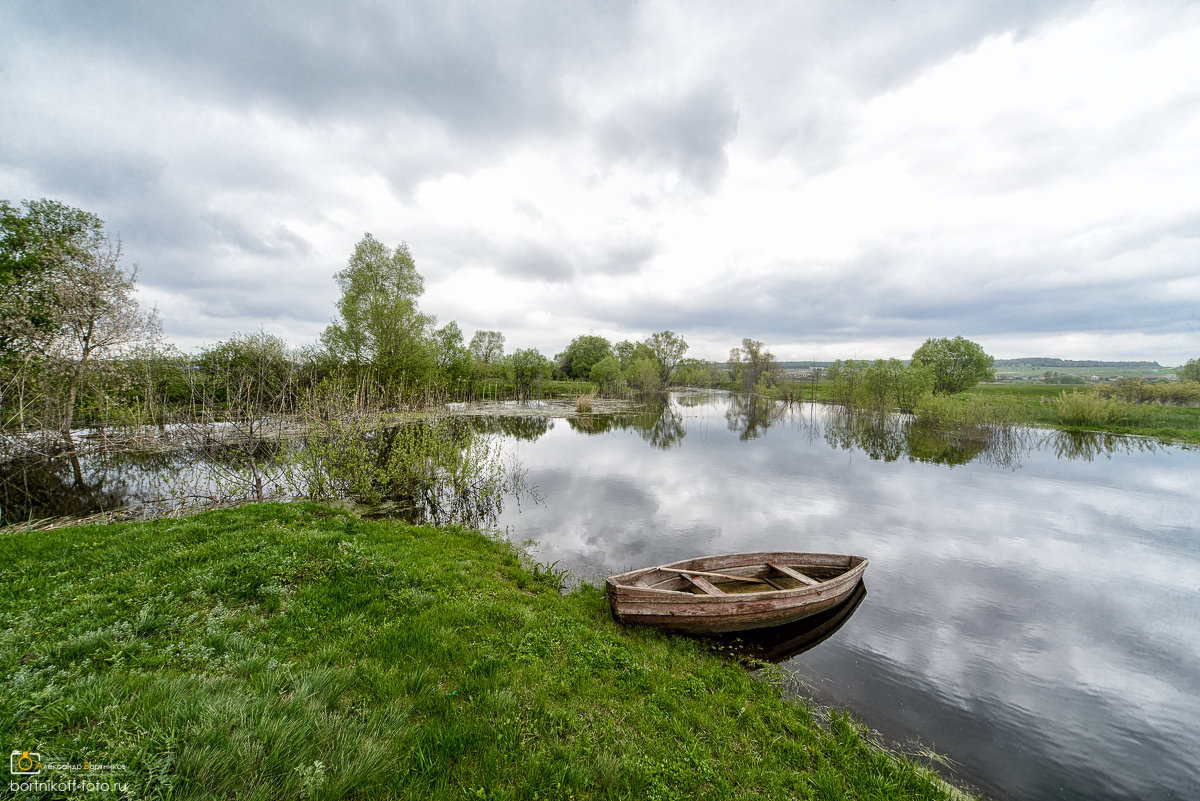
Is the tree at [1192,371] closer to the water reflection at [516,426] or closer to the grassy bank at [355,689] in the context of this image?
the water reflection at [516,426]

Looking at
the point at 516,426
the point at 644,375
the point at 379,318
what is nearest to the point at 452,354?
the point at 379,318

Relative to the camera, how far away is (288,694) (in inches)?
151

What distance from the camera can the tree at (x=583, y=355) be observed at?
9500cm

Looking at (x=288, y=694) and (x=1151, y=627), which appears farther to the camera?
(x=1151, y=627)

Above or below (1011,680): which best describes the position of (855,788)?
above

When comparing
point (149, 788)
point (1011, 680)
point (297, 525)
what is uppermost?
point (149, 788)

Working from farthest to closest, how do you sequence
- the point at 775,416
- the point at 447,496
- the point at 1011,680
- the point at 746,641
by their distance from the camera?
the point at 775,416, the point at 447,496, the point at 746,641, the point at 1011,680

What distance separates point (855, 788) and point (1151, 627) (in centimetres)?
1060

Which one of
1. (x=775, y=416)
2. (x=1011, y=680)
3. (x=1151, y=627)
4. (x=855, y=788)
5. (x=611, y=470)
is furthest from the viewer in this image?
(x=775, y=416)

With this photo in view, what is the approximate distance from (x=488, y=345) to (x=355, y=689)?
3036 inches

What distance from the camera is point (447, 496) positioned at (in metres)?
15.5

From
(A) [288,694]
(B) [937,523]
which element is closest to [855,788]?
(A) [288,694]

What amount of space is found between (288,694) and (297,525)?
6.63 m

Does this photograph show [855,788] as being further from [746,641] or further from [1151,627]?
[1151,627]
